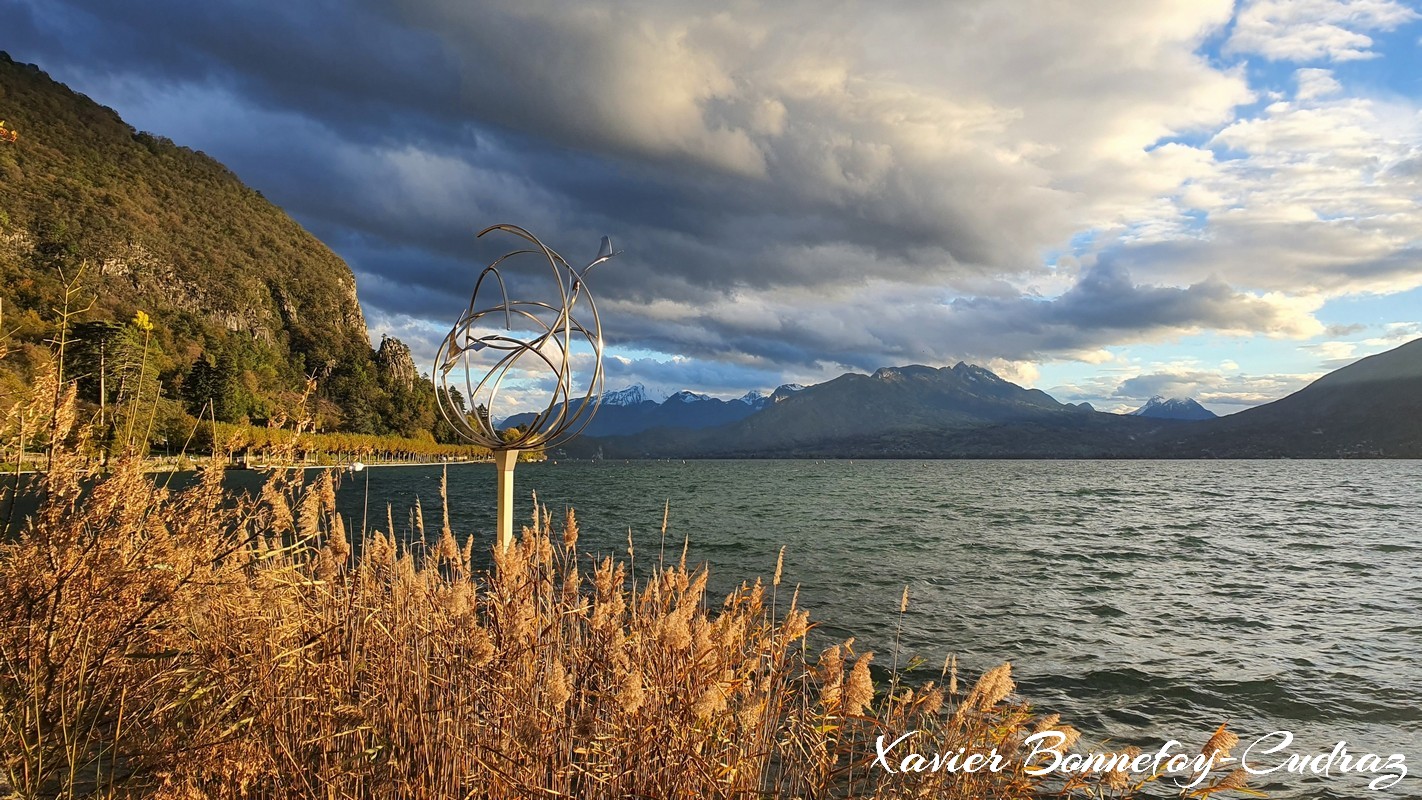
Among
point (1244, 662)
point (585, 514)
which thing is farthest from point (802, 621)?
point (585, 514)

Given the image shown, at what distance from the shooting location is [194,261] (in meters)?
144

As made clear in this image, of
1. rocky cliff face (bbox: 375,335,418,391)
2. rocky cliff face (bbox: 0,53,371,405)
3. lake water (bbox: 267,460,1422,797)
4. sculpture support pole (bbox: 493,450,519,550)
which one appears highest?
rocky cliff face (bbox: 0,53,371,405)

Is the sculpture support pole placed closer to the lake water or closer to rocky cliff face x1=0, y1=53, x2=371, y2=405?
the lake water

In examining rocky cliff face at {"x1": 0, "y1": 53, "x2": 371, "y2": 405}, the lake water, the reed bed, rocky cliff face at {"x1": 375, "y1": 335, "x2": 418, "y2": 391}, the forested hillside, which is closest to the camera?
the reed bed

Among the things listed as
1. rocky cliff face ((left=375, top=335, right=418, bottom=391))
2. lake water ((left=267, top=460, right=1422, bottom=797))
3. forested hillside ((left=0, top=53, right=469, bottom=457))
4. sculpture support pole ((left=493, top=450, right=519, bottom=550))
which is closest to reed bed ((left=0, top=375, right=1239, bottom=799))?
sculpture support pole ((left=493, top=450, right=519, bottom=550))

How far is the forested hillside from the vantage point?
102 metres

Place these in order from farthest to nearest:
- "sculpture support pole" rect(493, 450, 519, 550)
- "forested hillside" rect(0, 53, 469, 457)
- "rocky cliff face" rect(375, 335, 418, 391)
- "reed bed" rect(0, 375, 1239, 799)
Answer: "rocky cliff face" rect(375, 335, 418, 391) → "forested hillside" rect(0, 53, 469, 457) → "sculpture support pole" rect(493, 450, 519, 550) → "reed bed" rect(0, 375, 1239, 799)

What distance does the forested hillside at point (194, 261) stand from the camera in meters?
102

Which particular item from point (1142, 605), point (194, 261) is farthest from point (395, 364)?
point (1142, 605)

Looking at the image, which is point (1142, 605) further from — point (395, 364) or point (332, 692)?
point (395, 364)

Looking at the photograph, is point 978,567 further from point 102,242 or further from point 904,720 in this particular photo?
point 102,242

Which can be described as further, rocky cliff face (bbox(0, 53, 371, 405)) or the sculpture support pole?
rocky cliff face (bbox(0, 53, 371, 405))

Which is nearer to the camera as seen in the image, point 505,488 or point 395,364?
point 505,488

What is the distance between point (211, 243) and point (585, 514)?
537ft
